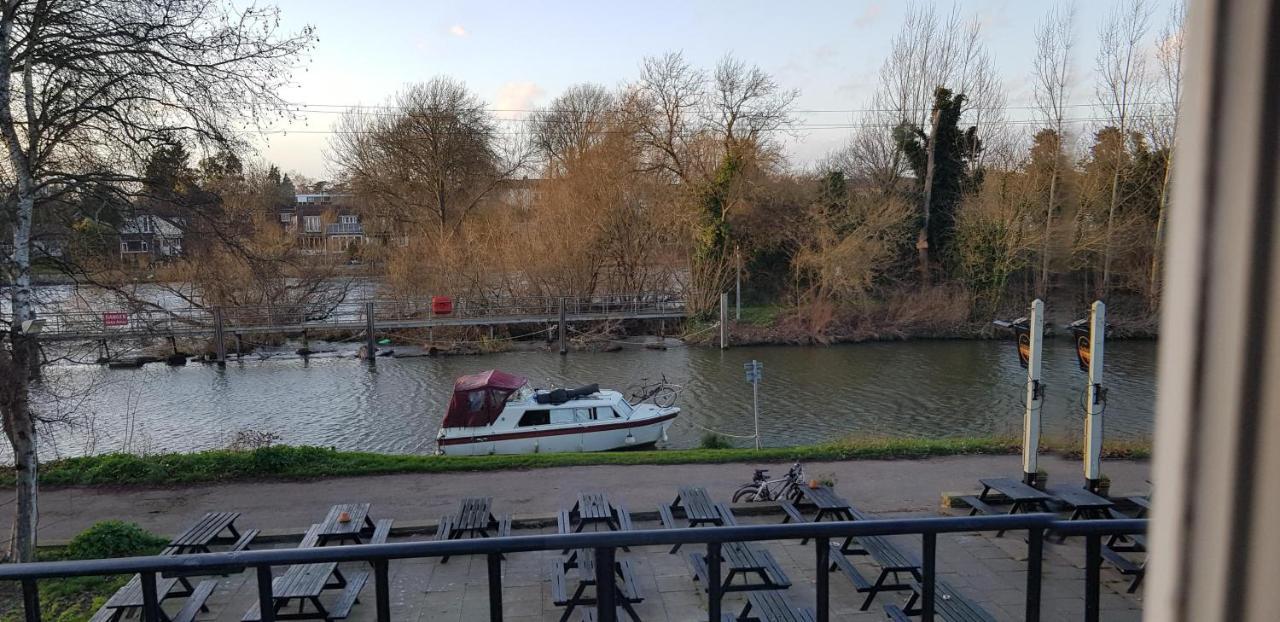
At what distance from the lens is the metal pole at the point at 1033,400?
9125 mm

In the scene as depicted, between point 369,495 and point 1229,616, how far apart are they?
11.4m

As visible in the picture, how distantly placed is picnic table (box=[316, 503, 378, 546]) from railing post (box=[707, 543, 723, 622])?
6.05 metres

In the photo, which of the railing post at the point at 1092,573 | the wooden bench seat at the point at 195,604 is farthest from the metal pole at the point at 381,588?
the wooden bench seat at the point at 195,604

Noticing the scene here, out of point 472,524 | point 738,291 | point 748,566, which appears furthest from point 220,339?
point 748,566

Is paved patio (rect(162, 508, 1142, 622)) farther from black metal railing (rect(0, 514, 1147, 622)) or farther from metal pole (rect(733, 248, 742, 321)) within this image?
metal pole (rect(733, 248, 742, 321))

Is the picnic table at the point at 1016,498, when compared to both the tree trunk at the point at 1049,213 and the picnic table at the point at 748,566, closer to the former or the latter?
the picnic table at the point at 748,566

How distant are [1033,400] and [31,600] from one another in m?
9.86

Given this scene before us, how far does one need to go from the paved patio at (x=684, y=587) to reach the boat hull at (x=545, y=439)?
7196 mm

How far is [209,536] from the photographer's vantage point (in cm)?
779

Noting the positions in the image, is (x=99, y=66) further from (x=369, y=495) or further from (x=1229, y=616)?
(x=1229, y=616)

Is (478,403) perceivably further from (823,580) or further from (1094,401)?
(823,580)

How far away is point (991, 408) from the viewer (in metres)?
19.4

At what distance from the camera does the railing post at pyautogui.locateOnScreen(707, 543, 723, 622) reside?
271 centimetres

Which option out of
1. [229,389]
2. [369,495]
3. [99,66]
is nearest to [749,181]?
[229,389]
